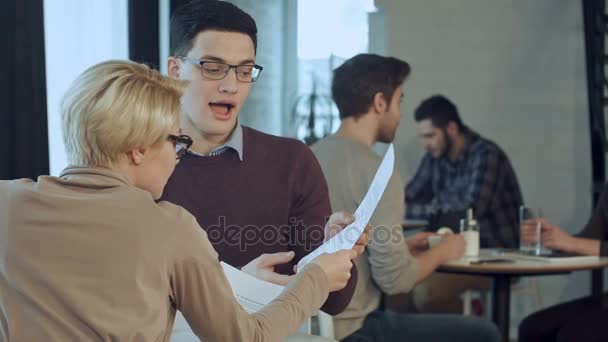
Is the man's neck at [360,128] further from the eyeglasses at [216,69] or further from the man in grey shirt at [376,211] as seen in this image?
the eyeglasses at [216,69]

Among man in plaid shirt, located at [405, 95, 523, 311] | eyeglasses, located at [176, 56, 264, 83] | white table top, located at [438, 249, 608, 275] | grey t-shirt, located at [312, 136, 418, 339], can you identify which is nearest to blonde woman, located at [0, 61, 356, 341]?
eyeglasses, located at [176, 56, 264, 83]

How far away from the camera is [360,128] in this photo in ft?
9.45

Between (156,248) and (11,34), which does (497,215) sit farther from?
(156,248)

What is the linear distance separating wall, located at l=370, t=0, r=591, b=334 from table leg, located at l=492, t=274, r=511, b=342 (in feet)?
6.68

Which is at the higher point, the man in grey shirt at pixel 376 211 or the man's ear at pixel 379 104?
the man's ear at pixel 379 104

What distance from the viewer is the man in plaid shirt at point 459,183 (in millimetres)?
4465

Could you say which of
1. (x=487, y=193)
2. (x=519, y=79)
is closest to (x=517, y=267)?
(x=487, y=193)

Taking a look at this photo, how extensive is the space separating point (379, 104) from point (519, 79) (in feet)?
9.09

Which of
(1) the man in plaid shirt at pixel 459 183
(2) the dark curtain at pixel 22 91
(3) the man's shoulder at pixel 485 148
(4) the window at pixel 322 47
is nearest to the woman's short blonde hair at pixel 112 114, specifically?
(2) the dark curtain at pixel 22 91

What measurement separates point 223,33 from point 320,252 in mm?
643

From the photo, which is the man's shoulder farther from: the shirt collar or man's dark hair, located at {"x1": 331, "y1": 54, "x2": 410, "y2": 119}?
the shirt collar

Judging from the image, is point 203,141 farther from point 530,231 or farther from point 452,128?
point 452,128

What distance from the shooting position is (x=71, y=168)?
1.25 meters

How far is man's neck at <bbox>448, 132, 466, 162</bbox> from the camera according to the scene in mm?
4848
